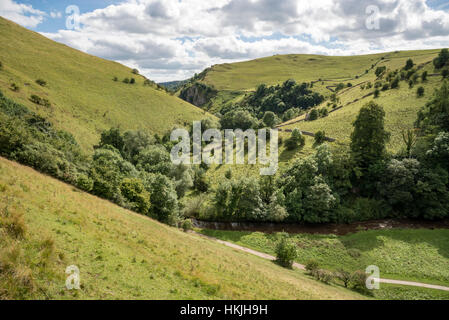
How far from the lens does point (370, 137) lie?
50.9 m

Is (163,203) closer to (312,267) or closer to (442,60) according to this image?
(312,267)

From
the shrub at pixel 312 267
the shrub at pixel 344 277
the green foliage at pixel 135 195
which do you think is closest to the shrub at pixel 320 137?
the shrub at pixel 312 267

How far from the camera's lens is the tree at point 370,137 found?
165 ft

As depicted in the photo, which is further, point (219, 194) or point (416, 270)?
point (219, 194)

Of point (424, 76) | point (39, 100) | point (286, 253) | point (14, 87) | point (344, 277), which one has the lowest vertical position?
point (344, 277)

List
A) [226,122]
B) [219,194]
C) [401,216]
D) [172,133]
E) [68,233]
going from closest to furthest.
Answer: [68,233] < [401,216] < [219,194] < [172,133] < [226,122]

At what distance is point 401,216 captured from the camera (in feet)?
153

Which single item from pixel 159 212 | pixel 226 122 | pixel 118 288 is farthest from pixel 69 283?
pixel 226 122

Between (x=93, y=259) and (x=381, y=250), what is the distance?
4213 centimetres

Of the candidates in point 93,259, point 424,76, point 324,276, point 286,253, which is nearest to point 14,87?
point 93,259

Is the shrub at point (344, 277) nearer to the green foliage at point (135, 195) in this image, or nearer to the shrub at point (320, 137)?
the green foliage at point (135, 195)

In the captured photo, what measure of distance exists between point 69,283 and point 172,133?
90620 millimetres

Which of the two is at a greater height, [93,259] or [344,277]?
[93,259]

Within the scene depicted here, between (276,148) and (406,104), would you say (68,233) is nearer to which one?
(276,148)
